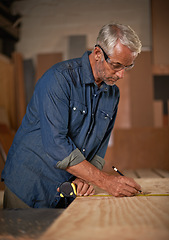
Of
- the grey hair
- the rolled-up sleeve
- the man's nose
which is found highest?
the grey hair

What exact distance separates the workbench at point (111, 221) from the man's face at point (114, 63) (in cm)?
83

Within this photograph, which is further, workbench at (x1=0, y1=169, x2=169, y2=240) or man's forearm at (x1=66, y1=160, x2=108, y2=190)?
man's forearm at (x1=66, y1=160, x2=108, y2=190)

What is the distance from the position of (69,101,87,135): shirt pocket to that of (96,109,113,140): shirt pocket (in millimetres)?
149

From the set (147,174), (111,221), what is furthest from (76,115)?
(147,174)

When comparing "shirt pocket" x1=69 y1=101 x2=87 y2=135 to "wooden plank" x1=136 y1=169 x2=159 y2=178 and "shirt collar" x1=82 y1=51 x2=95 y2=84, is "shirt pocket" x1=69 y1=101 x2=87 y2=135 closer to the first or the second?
"shirt collar" x1=82 y1=51 x2=95 y2=84

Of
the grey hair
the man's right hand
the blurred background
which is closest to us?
the man's right hand

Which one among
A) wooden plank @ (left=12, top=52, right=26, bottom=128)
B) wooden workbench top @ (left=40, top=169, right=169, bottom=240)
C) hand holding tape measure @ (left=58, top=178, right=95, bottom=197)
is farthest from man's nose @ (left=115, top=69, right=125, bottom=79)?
wooden plank @ (left=12, top=52, right=26, bottom=128)

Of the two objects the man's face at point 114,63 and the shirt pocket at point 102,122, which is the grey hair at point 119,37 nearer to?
the man's face at point 114,63

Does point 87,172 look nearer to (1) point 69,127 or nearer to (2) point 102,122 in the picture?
(1) point 69,127

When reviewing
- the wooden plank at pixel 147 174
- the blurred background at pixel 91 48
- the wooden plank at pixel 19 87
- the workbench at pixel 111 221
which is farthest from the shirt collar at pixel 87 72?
the wooden plank at pixel 19 87

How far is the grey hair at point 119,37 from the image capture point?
5.51 ft

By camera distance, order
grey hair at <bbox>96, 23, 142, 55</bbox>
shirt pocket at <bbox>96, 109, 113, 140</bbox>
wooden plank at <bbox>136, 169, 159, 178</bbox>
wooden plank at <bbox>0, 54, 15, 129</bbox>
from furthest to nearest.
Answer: wooden plank at <bbox>0, 54, 15, 129</bbox> < wooden plank at <bbox>136, 169, 159, 178</bbox> < shirt pocket at <bbox>96, 109, 113, 140</bbox> < grey hair at <bbox>96, 23, 142, 55</bbox>

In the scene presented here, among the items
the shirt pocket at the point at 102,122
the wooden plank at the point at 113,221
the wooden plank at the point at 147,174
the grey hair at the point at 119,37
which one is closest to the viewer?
the wooden plank at the point at 113,221

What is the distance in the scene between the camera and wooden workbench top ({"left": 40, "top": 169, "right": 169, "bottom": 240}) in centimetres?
82
